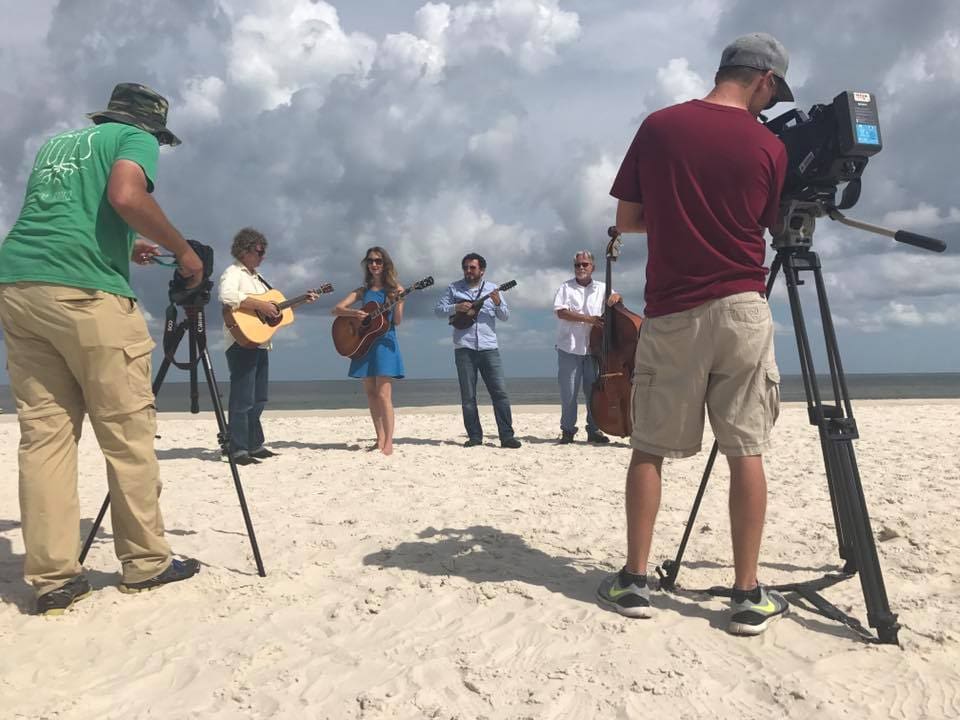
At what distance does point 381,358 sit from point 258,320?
3.93 ft

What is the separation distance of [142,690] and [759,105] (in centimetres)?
296

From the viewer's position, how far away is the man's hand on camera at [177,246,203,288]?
3201mm

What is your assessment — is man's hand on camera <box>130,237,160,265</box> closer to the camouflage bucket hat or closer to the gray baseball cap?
the camouflage bucket hat

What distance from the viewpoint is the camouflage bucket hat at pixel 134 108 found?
3172 mm

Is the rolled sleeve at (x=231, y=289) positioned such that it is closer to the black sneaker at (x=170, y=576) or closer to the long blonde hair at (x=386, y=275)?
the long blonde hair at (x=386, y=275)

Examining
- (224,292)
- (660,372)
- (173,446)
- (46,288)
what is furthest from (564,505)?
(173,446)

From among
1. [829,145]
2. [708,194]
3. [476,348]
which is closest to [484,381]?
[476,348]

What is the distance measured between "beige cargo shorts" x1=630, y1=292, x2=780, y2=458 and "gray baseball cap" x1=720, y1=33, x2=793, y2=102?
0.83 meters

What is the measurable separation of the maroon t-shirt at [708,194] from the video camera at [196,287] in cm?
206

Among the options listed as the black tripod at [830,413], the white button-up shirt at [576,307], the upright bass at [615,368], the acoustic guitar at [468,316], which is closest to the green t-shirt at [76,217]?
the upright bass at [615,368]

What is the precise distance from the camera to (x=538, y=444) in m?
7.63

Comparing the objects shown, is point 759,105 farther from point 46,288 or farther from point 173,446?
point 173,446

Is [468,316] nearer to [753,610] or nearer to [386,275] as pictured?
[386,275]

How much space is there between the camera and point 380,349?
22.9 feet
